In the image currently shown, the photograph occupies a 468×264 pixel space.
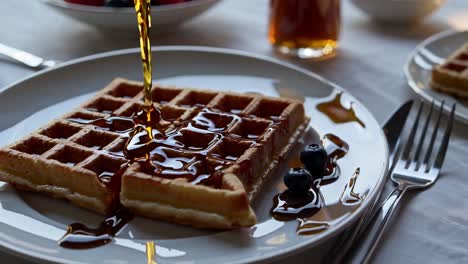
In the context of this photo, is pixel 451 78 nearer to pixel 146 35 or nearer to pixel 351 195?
pixel 351 195

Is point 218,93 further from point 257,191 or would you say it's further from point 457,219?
point 457,219

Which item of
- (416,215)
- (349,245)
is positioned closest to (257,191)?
(349,245)

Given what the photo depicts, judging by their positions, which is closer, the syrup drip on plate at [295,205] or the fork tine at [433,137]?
the syrup drip on plate at [295,205]

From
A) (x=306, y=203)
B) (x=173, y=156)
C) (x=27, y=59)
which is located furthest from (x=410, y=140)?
(x=27, y=59)

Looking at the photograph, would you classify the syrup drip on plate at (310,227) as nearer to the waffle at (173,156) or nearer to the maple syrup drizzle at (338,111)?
the waffle at (173,156)

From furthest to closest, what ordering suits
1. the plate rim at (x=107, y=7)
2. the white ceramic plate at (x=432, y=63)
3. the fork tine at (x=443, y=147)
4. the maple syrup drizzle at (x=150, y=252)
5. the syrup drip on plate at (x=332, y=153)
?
1. the plate rim at (x=107, y=7)
2. the white ceramic plate at (x=432, y=63)
3. the fork tine at (x=443, y=147)
4. the syrup drip on plate at (x=332, y=153)
5. the maple syrup drizzle at (x=150, y=252)

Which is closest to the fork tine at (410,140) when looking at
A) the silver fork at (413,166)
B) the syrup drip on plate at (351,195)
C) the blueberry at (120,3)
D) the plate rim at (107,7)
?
the silver fork at (413,166)
